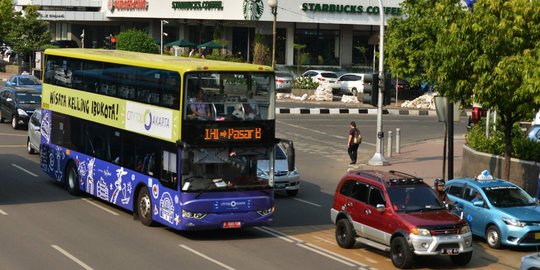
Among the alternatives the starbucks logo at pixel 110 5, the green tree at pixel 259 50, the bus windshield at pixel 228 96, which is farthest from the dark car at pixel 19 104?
the starbucks logo at pixel 110 5

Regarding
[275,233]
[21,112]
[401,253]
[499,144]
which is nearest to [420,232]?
[401,253]

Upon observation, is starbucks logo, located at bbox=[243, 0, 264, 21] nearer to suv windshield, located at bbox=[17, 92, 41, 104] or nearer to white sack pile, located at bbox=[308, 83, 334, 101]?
white sack pile, located at bbox=[308, 83, 334, 101]

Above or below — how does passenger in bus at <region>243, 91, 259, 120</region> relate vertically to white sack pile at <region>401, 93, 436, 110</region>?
A: above

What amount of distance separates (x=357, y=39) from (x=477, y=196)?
54.7 m

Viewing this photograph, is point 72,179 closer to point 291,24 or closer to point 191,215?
point 191,215

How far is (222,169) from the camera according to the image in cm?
2083

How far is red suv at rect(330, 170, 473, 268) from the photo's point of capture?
18562 millimetres

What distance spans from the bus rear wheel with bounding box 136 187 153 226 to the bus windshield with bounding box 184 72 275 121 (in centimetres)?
270

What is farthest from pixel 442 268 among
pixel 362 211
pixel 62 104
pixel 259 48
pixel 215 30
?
pixel 215 30

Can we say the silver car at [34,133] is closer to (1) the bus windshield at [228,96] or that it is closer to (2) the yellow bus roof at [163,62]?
(2) the yellow bus roof at [163,62]

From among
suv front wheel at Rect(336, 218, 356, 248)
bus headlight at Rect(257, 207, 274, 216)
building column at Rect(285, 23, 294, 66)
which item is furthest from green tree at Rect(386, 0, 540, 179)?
building column at Rect(285, 23, 294, 66)

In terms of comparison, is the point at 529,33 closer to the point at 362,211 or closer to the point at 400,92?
the point at 362,211

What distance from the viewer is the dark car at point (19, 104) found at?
137 feet

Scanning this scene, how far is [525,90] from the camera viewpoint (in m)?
23.1
